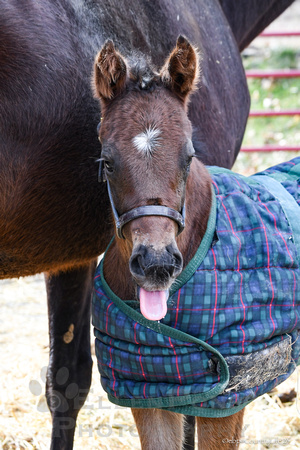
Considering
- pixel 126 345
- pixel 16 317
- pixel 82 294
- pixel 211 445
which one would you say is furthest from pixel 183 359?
pixel 16 317

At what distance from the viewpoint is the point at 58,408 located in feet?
9.41

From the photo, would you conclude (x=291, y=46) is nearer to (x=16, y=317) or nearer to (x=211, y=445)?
(x=16, y=317)

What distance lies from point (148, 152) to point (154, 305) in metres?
0.44

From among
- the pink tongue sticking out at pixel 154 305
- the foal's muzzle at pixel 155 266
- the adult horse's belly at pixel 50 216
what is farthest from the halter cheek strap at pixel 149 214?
the adult horse's belly at pixel 50 216

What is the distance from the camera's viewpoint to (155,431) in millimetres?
2164

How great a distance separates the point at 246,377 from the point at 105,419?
4.74 feet

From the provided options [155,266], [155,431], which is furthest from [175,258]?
[155,431]

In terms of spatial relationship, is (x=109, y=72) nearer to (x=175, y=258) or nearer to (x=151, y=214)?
(x=151, y=214)

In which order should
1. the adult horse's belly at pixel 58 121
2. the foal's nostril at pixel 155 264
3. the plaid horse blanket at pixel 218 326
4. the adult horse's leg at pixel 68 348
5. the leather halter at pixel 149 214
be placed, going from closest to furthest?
1. the foal's nostril at pixel 155 264
2. the leather halter at pixel 149 214
3. the plaid horse blanket at pixel 218 326
4. the adult horse's belly at pixel 58 121
5. the adult horse's leg at pixel 68 348

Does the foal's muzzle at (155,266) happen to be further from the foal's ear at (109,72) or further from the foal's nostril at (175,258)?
the foal's ear at (109,72)

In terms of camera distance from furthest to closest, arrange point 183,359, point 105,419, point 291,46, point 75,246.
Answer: point 291,46 → point 105,419 → point 75,246 → point 183,359

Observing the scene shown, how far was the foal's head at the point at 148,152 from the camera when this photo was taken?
69.1 inches

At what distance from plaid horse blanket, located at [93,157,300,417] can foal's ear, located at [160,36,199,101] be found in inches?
15.5

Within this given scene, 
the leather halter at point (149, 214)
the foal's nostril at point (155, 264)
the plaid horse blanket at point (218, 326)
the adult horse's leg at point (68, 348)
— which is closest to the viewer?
the foal's nostril at point (155, 264)
